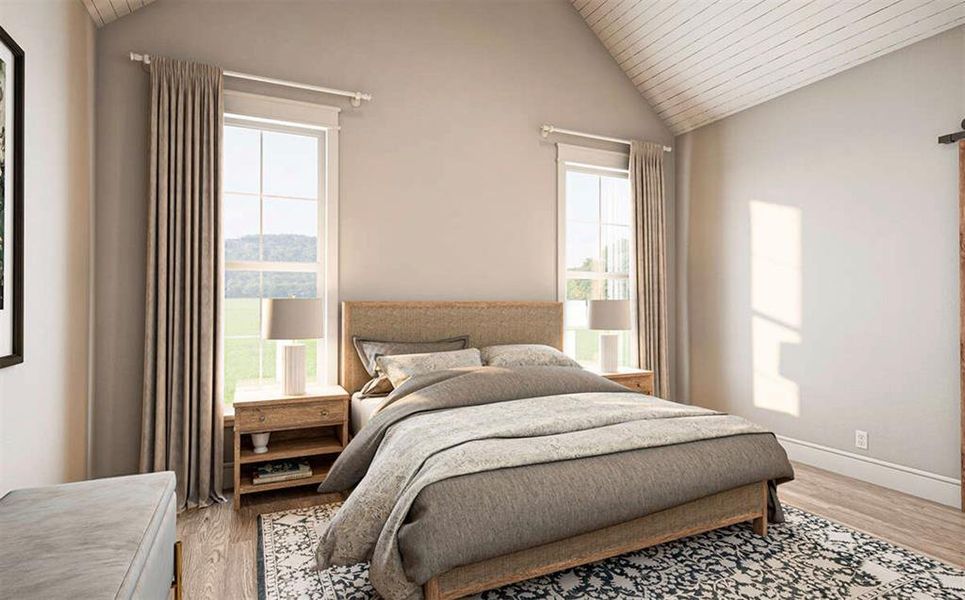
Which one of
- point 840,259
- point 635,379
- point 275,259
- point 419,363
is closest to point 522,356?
point 419,363

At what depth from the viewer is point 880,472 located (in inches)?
130

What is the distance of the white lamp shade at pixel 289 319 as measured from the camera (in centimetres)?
299

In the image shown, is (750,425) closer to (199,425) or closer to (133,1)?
(199,425)

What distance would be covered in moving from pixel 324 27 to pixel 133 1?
1.05 m

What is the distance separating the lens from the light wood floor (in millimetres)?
2182

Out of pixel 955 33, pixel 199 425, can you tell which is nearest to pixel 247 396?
pixel 199 425

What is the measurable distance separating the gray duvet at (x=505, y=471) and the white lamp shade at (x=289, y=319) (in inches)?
26.3

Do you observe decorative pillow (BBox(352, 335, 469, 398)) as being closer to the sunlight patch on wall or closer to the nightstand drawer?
the nightstand drawer

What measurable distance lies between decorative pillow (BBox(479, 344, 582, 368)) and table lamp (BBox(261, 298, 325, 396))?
3.70 feet

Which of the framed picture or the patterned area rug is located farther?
the patterned area rug

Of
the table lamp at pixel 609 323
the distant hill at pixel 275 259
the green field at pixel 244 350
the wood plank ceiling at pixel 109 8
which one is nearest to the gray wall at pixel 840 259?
the table lamp at pixel 609 323

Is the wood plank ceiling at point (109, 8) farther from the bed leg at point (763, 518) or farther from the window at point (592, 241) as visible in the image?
the bed leg at point (763, 518)

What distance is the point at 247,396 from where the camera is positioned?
3.01 m

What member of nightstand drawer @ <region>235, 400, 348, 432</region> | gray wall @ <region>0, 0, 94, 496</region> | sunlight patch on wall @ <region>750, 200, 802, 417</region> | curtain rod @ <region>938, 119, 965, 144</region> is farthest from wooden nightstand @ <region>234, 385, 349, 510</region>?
curtain rod @ <region>938, 119, 965, 144</region>
